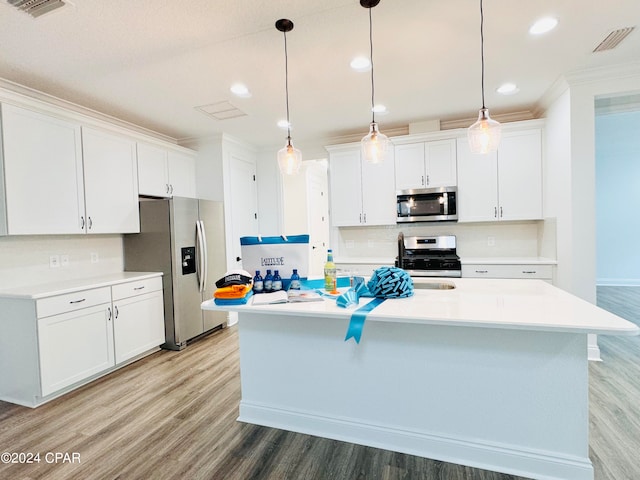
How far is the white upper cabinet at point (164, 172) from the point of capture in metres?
3.67

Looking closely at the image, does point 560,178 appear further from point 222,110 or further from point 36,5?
point 36,5

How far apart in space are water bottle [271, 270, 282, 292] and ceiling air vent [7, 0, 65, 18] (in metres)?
1.99

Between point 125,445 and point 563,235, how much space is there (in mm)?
4025

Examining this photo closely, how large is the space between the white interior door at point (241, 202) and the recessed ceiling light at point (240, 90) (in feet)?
4.91

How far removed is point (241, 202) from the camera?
4.71 metres

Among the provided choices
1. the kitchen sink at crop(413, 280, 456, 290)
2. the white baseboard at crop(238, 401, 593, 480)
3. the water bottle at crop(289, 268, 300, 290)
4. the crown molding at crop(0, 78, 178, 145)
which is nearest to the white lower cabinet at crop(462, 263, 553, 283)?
the kitchen sink at crop(413, 280, 456, 290)

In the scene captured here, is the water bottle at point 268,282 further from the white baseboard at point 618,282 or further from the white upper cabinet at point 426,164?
the white baseboard at point 618,282

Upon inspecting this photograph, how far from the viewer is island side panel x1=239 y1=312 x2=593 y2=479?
1572 mm

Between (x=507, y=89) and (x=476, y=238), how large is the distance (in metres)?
1.73

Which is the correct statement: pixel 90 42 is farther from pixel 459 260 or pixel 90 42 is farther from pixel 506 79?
pixel 459 260

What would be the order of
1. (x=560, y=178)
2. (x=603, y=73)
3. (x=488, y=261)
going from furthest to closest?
(x=488, y=261), (x=560, y=178), (x=603, y=73)

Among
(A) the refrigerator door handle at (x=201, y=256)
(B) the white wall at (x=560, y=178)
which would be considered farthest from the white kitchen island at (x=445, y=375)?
(A) the refrigerator door handle at (x=201, y=256)

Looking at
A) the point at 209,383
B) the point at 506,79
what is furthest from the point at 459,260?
the point at 209,383

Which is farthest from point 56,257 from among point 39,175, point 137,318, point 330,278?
point 330,278
